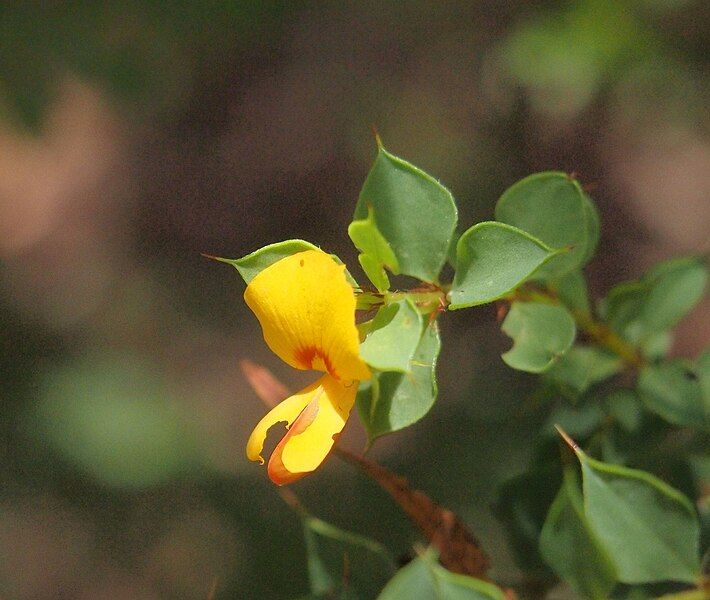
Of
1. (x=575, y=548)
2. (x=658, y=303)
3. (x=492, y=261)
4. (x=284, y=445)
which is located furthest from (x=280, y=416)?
(x=658, y=303)

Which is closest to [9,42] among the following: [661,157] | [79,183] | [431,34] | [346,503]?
[79,183]

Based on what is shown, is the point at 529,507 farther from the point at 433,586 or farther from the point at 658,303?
the point at 658,303

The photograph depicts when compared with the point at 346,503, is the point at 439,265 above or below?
above

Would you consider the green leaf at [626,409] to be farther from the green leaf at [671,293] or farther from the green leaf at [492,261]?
the green leaf at [492,261]

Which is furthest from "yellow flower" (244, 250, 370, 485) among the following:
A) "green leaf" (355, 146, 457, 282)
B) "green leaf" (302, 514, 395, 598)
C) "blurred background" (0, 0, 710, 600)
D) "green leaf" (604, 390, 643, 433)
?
"blurred background" (0, 0, 710, 600)

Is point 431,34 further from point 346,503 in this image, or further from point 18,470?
point 18,470
